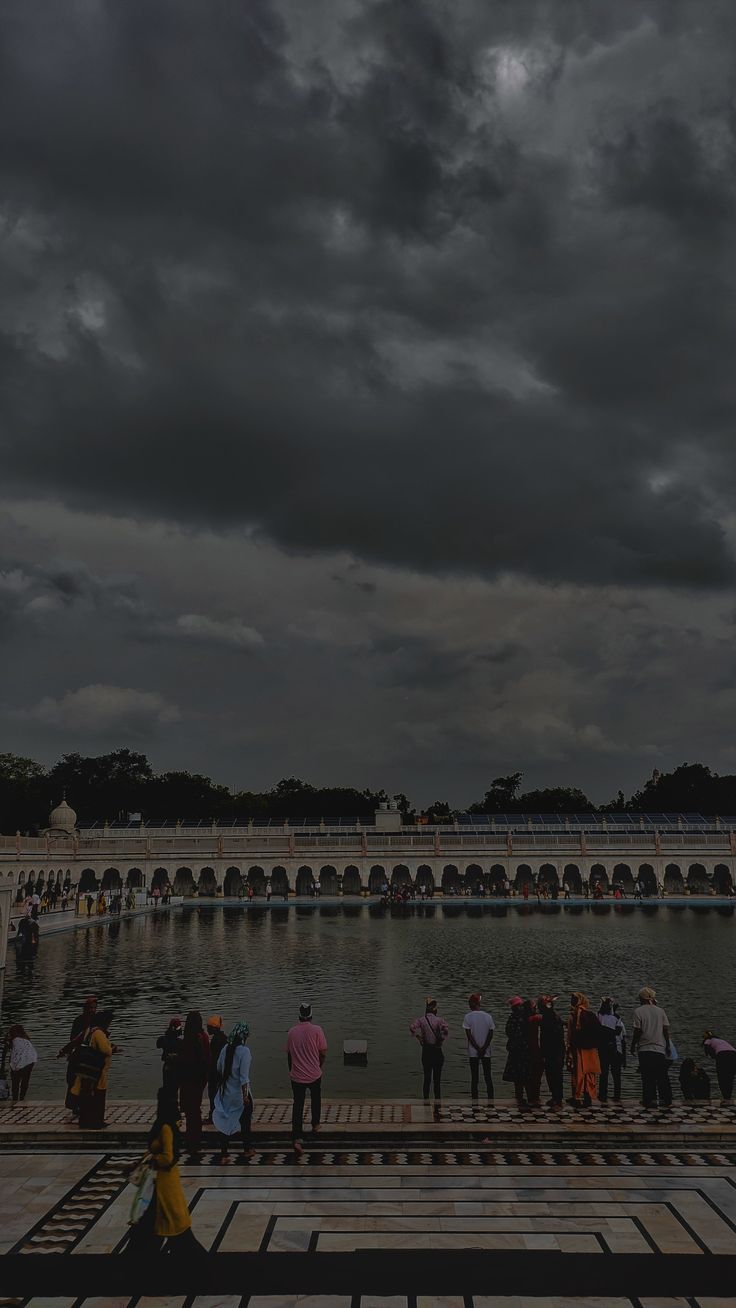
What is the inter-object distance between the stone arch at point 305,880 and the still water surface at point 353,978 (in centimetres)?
2616

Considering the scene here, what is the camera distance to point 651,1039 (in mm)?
15336

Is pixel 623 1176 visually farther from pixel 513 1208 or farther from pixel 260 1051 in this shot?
pixel 260 1051

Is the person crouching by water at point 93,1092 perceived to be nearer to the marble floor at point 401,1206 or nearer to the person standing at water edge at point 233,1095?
the marble floor at point 401,1206

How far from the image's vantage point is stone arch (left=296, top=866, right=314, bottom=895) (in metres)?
86.4

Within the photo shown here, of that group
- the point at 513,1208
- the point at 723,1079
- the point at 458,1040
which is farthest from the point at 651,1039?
the point at 458,1040

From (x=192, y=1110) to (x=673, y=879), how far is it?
270 ft

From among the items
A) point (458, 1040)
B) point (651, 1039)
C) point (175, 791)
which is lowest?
point (458, 1040)

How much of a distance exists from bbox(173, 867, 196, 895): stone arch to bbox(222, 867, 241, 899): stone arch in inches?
122

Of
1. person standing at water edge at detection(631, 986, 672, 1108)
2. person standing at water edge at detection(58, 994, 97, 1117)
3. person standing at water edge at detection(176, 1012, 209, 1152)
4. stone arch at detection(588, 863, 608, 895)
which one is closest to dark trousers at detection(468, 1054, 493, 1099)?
person standing at water edge at detection(631, 986, 672, 1108)

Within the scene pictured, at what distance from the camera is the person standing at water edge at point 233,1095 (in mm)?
13281

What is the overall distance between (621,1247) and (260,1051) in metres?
13.1

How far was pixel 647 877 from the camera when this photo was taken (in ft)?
290

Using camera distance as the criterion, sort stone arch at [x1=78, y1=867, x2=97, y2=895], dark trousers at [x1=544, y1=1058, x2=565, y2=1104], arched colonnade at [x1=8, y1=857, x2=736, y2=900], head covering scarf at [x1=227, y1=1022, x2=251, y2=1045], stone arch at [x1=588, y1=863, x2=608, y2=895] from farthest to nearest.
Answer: stone arch at [x1=588, y1=863, x2=608, y2=895]
stone arch at [x1=78, y1=867, x2=97, y2=895]
arched colonnade at [x1=8, y1=857, x2=736, y2=900]
dark trousers at [x1=544, y1=1058, x2=565, y2=1104]
head covering scarf at [x1=227, y1=1022, x2=251, y2=1045]

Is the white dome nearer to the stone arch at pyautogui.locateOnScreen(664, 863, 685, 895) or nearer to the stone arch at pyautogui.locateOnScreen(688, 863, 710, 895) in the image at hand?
the stone arch at pyautogui.locateOnScreen(664, 863, 685, 895)
